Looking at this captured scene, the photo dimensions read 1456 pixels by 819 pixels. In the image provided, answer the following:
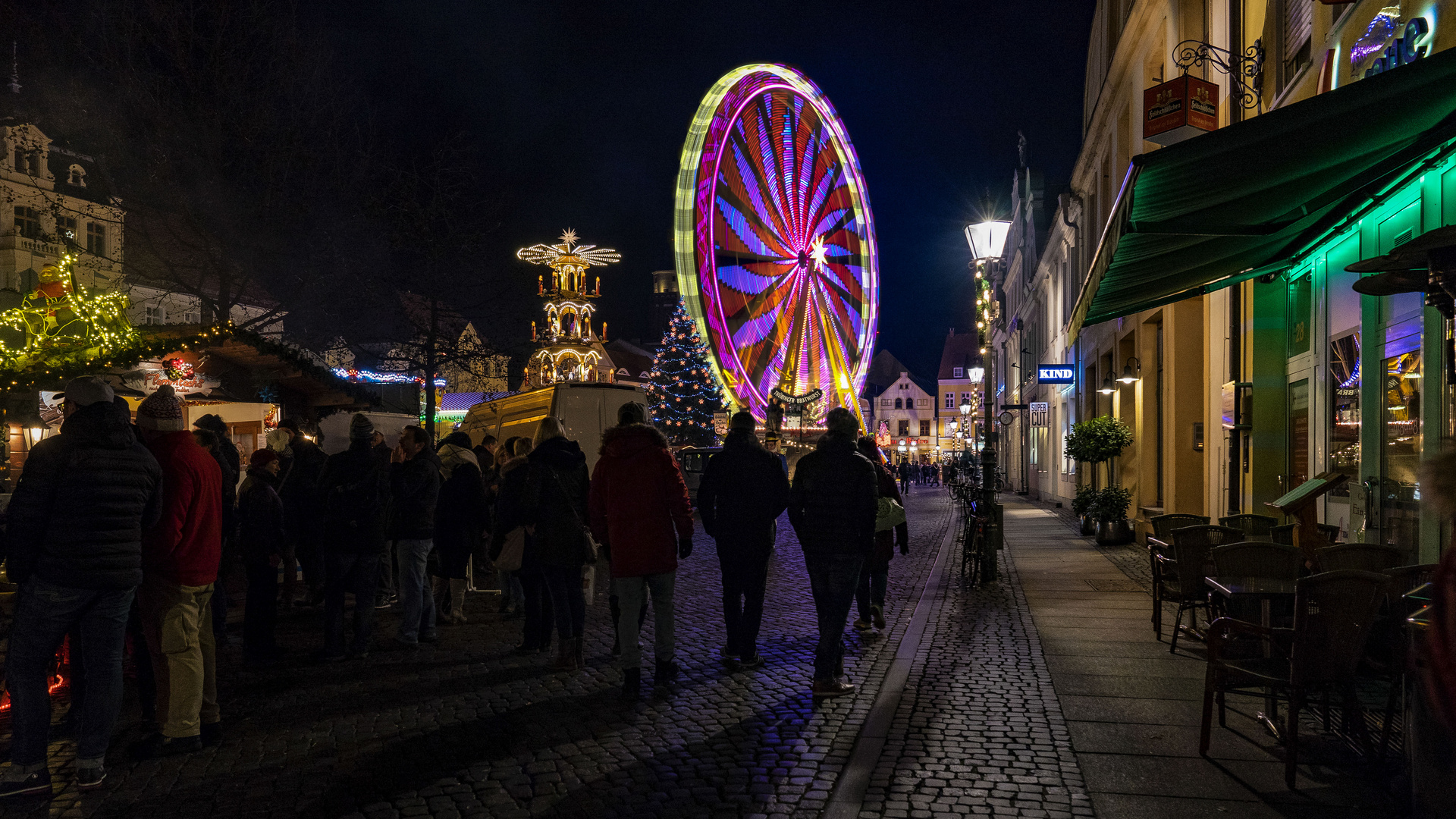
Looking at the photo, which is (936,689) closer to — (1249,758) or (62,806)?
(1249,758)

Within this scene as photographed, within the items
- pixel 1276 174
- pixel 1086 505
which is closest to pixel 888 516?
pixel 1276 174

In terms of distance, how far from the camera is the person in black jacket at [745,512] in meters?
6.79

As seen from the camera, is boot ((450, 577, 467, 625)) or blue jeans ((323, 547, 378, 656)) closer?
blue jeans ((323, 547, 378, 656))

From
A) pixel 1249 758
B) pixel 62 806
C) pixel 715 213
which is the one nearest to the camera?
pixel 62 806

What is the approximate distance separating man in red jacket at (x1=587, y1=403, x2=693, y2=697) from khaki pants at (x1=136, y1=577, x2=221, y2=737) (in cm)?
219

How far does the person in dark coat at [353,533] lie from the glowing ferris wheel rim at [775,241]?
61.3ft

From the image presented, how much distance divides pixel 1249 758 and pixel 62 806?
494 centimetres

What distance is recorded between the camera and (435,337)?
23781 mm

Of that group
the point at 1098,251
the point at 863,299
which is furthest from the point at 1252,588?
the point at 863,299

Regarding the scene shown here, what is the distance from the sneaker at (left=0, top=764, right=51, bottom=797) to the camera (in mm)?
4180

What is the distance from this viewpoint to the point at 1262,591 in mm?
5234

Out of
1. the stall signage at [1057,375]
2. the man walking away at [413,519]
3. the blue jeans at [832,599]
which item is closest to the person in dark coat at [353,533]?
the man walking away at [413,519]

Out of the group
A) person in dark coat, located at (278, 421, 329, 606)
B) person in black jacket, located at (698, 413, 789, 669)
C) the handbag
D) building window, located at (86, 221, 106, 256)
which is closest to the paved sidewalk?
the handbag

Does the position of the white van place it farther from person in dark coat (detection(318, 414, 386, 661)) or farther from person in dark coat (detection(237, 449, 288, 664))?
person in dark coat (detection(318, 414, 386, 661))
